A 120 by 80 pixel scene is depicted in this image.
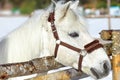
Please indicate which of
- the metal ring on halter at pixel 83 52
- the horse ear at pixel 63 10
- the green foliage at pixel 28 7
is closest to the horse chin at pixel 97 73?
the metal ring on halter at pixel 83 52

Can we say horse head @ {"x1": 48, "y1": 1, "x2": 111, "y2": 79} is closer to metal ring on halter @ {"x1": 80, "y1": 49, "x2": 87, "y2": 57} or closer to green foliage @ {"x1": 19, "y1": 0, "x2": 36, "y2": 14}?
metal ring on halter @ {"x1": 80, "y1": 49, "x2": 87, "y2": 57}

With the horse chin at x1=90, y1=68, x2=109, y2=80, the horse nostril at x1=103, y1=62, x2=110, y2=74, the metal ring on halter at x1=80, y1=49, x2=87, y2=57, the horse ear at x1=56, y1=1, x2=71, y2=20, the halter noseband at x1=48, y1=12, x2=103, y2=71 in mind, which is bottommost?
the horse chin at x1=90, y1=68, x2=109, y2=80

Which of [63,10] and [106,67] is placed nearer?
[106,67]

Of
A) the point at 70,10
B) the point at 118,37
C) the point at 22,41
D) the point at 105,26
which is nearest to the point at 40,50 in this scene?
the point at 22,41

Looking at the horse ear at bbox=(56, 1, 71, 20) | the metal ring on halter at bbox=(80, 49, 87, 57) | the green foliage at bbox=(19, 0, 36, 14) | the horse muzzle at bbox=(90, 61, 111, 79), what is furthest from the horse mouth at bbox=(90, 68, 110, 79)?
the green foliage at bbox=(19, 0, 36, 14)

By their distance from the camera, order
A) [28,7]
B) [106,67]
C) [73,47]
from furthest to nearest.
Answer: [28,7] → [73,47] → [106,67]

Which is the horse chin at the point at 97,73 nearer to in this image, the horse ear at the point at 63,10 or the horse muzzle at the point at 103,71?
the horse muzzle at the point at 103,71

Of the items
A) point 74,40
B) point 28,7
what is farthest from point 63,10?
point 28,7

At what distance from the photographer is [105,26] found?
412 inches

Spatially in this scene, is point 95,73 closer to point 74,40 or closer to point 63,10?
point 74,40

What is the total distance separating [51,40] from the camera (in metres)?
3.30

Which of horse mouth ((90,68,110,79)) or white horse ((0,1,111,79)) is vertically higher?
white horse ((0,1,111,79))

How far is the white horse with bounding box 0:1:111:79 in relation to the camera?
3.24m

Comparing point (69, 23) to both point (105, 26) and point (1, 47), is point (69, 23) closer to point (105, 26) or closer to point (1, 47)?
point (1, 47)
